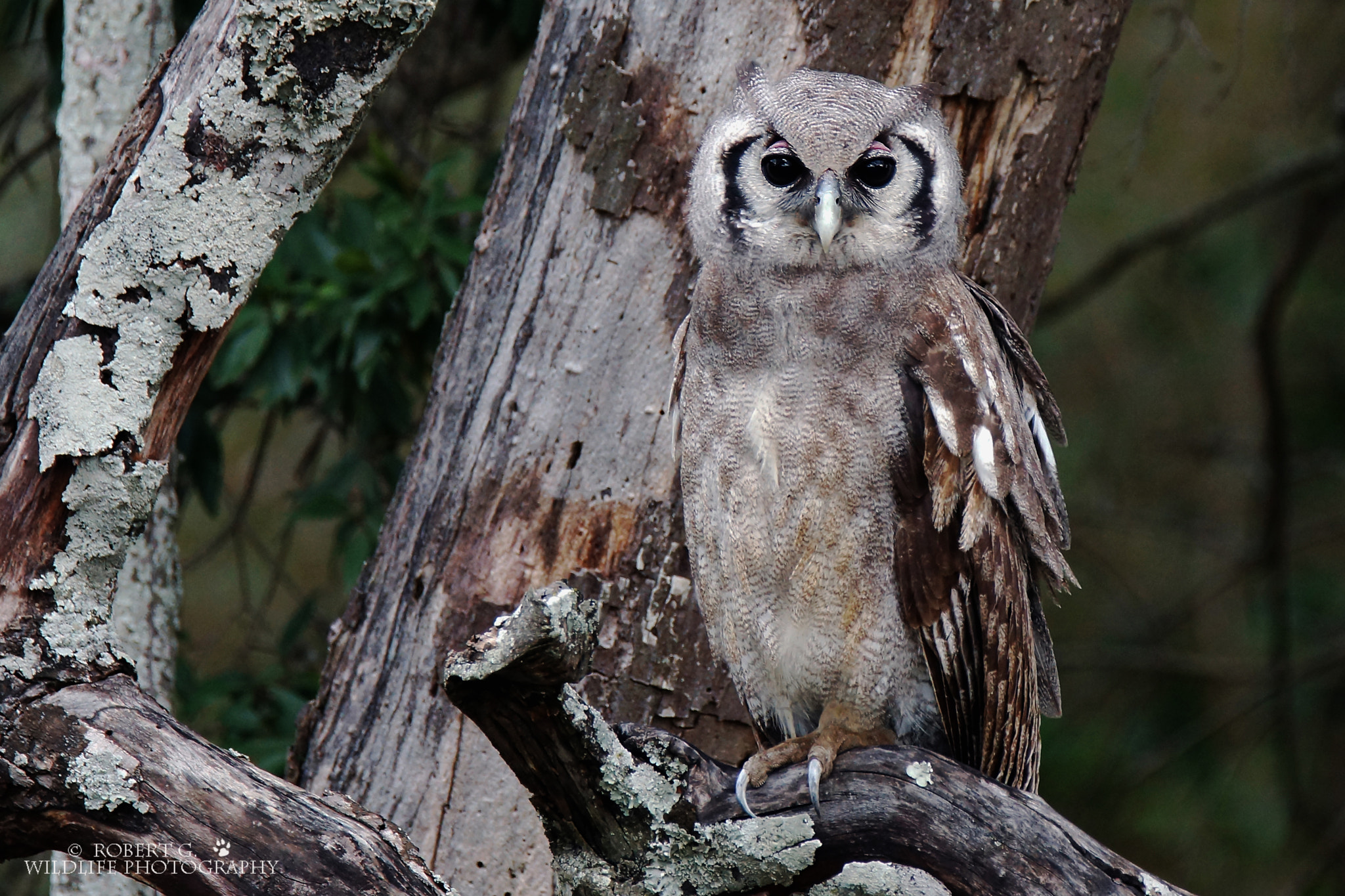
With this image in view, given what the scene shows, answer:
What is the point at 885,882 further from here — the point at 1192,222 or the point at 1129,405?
the point at 1129,405

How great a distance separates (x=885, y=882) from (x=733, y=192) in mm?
1231

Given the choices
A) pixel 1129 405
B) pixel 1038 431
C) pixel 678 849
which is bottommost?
pixel 678 849

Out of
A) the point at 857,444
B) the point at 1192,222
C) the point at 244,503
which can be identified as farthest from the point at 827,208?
the point at 1192,222

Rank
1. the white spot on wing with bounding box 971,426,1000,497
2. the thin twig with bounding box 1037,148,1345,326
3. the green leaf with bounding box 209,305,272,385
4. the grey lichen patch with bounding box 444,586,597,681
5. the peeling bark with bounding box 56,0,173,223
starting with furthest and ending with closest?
the thin twig with bounding box 1037,148,1345,326
the green leaf with bounding box 209,305,272,385
the peeling bark with bounding box 56,0,173,223
the white spot on wing with bounding box 971,426,1000,497
the grey lichen patch with bounding box 444,586,597,681

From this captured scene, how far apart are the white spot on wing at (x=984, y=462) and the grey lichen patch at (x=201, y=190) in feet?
3.67

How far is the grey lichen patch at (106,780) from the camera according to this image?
164 cm

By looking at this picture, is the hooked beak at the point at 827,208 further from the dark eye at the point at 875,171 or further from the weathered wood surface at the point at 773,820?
the weathered wood surface at the point at 773,820

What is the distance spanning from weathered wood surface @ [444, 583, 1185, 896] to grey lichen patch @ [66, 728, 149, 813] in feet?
1.62

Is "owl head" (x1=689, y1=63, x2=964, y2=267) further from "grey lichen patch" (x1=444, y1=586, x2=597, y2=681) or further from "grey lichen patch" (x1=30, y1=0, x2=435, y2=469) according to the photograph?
"grey lichen patch" (x1=444, y1=586, x2=597, y2=681)

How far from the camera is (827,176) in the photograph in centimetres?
211

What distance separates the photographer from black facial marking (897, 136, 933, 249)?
2.21 meters

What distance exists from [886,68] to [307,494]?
196cm

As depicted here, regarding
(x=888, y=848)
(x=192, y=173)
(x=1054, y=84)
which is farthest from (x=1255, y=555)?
(x=192, y=173)

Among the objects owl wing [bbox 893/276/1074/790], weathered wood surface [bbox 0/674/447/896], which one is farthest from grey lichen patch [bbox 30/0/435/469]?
Result: owl wing [bbox 893/276/1074/790]
